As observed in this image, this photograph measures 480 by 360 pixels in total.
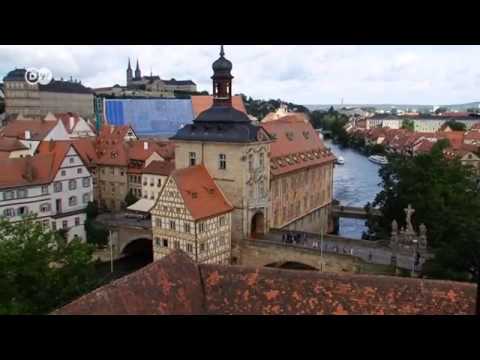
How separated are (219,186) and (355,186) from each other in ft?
118

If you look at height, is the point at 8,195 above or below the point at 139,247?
above

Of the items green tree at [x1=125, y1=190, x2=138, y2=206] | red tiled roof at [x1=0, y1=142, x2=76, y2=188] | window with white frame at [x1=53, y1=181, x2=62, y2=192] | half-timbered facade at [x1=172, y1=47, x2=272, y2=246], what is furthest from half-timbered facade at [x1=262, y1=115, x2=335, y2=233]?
red tiled roof at [x1=0, y1=142, x2=76, y2=188]

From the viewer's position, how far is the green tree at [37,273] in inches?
542

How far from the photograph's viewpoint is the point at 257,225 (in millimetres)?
29688

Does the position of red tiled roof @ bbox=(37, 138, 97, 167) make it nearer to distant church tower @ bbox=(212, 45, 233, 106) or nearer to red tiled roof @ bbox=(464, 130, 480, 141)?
distant church tower @ bbox=(212, 45, 233, 106)

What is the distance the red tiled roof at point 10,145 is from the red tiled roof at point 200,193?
68.1 feet

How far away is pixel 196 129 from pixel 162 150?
12.6 m

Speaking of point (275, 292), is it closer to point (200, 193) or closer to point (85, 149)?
point (200, 193)

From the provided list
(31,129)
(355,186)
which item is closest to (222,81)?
(31,129)
